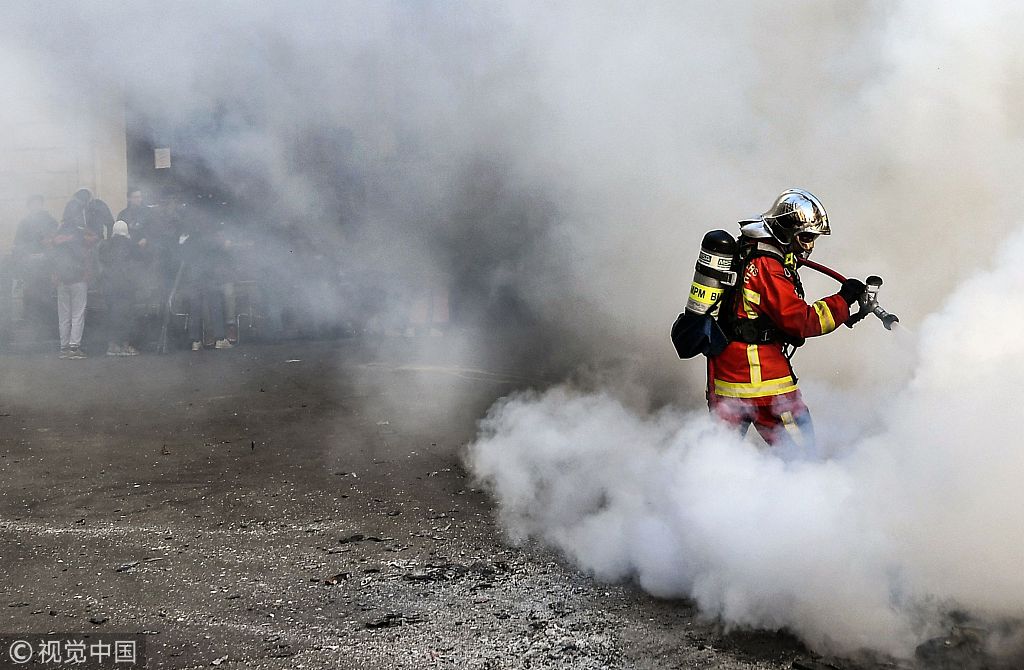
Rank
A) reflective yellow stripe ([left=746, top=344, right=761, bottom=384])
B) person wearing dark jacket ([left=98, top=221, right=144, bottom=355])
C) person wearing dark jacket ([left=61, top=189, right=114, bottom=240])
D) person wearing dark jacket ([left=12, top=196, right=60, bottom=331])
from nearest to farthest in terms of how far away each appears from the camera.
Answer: reflective yellow stripe ([left=746, top=344, right=761, bottom=384])
person wearing dark jacket ([left=12, top=196, right=60, bottom=331])
person wearing dark jacket ([left=61, top=189, right=114, bottom=240])
person wearing dark jacket ([left=98, top=221, right=144, bottom=355])

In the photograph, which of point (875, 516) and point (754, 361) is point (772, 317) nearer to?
point (754, 361)

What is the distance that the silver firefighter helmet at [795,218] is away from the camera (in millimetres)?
3598

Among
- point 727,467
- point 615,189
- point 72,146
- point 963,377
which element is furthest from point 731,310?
point 72,146

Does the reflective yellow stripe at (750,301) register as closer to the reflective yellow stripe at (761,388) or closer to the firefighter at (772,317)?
the firefighter at (772,317)

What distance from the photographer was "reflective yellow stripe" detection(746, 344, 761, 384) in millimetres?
3627

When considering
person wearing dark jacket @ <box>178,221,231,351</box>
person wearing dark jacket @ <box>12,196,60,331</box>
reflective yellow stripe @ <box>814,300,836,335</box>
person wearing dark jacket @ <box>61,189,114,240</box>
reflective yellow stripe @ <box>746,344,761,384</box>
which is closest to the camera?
reflective yellow stripe @ <box>814,300,836,335</box>

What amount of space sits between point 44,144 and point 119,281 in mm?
3401

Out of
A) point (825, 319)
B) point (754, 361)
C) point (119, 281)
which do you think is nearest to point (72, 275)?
point (119, 281)

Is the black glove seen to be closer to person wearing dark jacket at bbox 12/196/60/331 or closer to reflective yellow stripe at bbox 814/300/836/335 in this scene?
reflective yellow stripe at bbox 814/300/836/335

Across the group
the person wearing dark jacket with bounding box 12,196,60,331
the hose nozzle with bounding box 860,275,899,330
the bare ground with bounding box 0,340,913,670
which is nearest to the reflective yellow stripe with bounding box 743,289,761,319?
the hose nozzle with bounding box 860,275,899,330

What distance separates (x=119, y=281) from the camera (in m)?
8.95

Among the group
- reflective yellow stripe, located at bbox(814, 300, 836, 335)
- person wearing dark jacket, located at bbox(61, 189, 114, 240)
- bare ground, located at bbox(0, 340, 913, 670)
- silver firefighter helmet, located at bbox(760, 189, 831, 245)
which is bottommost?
bare ground, located at bbox(0, 340, 913, 670)

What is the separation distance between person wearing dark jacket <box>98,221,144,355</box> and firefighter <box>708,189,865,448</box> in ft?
22.2

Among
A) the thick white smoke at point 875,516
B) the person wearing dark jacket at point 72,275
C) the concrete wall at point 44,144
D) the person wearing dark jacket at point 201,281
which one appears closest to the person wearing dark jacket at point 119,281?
the person wearing dark jacket at point 72,275
